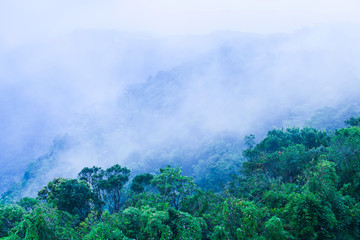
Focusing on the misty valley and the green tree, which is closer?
the misty valley

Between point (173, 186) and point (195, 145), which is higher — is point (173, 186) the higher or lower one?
the higher one

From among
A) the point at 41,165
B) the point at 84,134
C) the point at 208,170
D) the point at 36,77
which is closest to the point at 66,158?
the point at 41,165

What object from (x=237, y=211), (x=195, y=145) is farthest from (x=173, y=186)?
(x=195, y=145)

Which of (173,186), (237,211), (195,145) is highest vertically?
(237,211)

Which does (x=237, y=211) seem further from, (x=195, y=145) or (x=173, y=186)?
(x=195, y=145)

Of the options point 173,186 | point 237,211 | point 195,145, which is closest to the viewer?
point 237,211

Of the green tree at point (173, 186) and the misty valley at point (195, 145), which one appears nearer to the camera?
the misty valley at point (195, 145)

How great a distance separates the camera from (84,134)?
121 metres

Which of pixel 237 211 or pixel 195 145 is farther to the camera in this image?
pixel 195 145

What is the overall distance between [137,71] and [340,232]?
192946mm

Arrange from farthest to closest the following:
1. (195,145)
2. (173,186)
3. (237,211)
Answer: (195,145)
(173,186)
(237,211)

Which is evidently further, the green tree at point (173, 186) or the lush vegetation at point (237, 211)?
the green tree at point (173, 186)

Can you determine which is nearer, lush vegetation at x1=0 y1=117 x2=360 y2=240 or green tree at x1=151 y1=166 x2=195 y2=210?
lush vegetation at x1=0 y1=117 x2=360 y2=240

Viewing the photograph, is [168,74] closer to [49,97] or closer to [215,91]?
[215,91]
